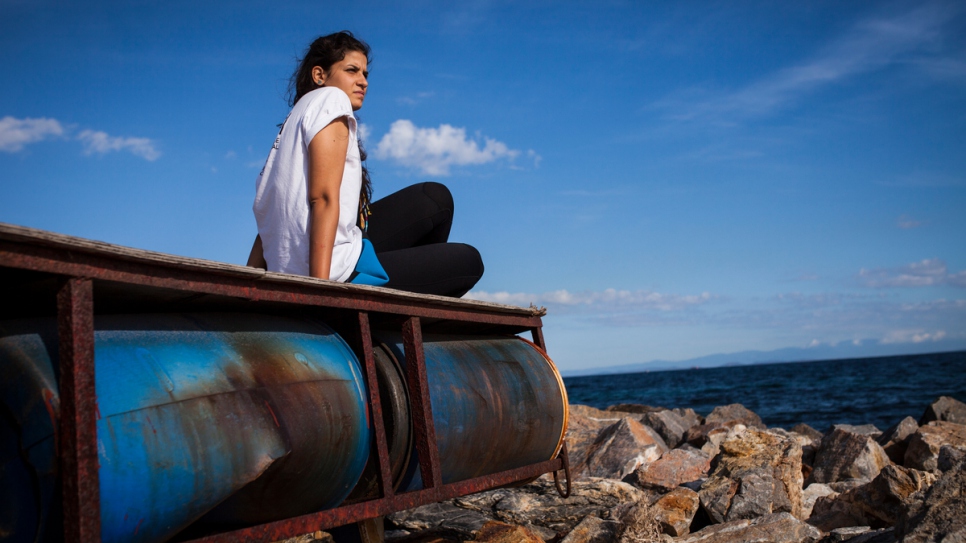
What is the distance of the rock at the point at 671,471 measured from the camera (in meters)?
5.25

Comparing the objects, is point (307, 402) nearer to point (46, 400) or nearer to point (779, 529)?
point (46, 400)

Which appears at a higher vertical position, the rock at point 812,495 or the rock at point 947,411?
the rock at point 812,495

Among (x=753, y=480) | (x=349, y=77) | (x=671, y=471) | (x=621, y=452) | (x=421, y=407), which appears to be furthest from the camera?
(x=621, y=452)

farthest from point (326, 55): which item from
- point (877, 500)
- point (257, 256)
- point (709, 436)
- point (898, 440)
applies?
point (898, 440)

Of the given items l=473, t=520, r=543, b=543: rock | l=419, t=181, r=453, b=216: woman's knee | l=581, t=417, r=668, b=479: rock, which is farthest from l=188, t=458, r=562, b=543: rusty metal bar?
l=581, t=417, r=668, b=479: rock

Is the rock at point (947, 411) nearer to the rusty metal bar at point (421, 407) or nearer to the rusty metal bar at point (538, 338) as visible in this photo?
the rusty metal bar at point (538, 338)

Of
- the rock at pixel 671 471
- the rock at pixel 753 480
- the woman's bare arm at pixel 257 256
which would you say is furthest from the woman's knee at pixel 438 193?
the rock at pixel 671 471

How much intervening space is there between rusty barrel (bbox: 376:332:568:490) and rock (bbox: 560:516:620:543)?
433 millimetres

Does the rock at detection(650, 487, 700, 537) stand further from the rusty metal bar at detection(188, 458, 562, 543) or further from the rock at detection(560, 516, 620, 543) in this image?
the rusty metal bar at detection(188, 458, 562, 543)

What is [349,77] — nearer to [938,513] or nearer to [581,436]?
[938,513]

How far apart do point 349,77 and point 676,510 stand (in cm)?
270

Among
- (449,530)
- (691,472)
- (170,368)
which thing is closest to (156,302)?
(170,368)

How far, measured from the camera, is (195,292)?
6.43 ft

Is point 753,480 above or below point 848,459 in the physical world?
above
